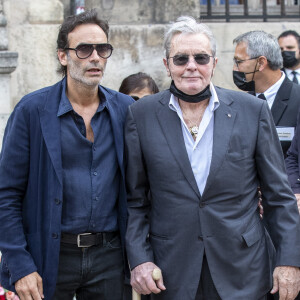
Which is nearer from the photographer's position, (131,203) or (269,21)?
(131,203)

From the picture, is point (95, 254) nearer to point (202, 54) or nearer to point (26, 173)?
point (26, 173)

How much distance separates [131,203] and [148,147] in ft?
1.04

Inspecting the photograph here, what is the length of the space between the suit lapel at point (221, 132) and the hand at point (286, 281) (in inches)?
22.8

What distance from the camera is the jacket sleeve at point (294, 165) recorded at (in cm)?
498

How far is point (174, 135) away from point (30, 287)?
105cm

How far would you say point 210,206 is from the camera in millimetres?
3918

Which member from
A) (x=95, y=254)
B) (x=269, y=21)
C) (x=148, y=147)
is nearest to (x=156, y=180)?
(x=148, y=147)

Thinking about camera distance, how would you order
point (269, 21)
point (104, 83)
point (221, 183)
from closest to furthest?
point (221, 183), point (104, 83), point (269, 21)

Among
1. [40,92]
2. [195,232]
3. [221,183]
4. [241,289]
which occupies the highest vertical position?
[40,92]

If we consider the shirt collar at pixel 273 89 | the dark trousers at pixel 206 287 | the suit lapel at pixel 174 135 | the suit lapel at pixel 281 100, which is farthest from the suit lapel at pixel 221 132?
the shirt collar at pixel 273 89

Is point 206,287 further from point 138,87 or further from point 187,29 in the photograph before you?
point 138,87

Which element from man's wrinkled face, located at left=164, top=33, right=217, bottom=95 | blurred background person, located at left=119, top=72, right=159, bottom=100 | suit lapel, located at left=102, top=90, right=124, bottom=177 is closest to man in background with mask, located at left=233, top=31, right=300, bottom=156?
blurred background person, located at left=119, top=72, right=159, bottom=100

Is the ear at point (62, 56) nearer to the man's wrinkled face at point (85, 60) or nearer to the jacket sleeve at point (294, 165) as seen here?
the man's wrinkled face at point (85, 60)

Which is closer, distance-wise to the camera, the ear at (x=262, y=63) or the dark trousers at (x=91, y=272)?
the dark trousers at (x=91, y=272)
